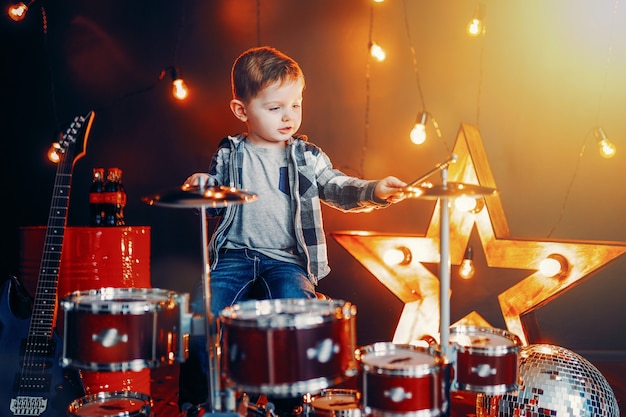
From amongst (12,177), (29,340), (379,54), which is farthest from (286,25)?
(29,340)

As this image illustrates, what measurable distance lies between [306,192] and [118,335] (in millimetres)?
1051

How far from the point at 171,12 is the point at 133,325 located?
7.90 ft

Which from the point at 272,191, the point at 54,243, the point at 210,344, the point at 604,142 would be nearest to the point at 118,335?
the point at 210,344

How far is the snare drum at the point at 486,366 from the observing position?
1899 millimetres

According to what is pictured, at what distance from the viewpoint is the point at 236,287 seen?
236 centimetres

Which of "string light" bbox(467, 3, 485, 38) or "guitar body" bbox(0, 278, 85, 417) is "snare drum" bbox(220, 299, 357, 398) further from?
"string light" bbox(467, 3, 485, 38)

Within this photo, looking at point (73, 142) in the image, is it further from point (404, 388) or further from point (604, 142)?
point (604, 142)

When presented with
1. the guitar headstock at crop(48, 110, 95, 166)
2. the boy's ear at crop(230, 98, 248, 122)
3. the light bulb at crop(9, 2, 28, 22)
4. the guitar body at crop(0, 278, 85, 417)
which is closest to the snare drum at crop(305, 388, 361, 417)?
the guitar body at crop(0, 278, 85, 417)

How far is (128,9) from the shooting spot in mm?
3629

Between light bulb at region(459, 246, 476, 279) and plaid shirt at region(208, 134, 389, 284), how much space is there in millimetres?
702

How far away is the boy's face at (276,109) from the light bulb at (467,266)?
107cm

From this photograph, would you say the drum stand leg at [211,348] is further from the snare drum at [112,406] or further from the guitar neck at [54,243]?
the guitar neck at [54,243]

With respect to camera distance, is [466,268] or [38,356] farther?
[466,268]

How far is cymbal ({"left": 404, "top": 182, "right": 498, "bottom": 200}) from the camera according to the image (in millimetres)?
1820
